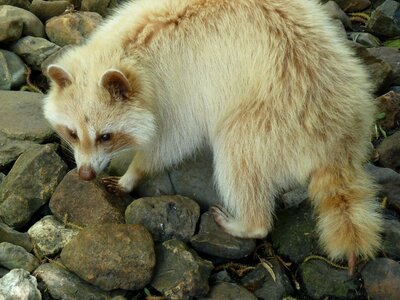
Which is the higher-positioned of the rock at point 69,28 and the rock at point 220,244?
the rock at point 69,28

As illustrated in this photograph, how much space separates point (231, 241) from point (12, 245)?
1.64m

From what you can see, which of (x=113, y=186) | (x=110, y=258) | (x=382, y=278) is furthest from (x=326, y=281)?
(x=113, y=186)

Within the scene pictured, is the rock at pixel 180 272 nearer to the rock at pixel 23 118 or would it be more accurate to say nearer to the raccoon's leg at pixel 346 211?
the raccoon's leg at pixel 346 211

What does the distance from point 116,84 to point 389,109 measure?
9.45 ft

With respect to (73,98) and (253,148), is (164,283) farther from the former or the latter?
(73,98)

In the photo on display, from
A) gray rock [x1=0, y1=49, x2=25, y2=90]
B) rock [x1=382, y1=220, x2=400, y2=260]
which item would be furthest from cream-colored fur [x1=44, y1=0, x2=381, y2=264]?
gray rock [x1=0, y1=49, x2=25, y2=90]

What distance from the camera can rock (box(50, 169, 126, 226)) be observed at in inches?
174

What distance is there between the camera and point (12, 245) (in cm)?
417

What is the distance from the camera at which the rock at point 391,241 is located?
425 centimetres

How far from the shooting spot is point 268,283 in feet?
13.8

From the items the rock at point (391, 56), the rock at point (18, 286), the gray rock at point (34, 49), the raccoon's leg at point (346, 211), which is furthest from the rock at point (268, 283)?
the gray rock at point (34, 49)

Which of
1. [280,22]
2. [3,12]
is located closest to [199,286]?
[280,22]

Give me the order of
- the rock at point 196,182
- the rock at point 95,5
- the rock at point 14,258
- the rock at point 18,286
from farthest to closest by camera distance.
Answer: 1. the rock at point 95,5
2. the rock at point 196,182
3. the rock at point 14,258
4. the rock at point 18,286

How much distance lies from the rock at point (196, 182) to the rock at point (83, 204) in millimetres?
555
